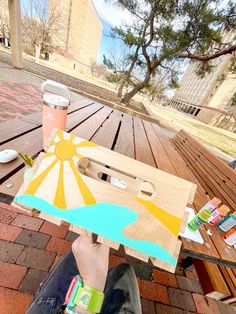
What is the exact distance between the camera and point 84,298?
686 millimetres

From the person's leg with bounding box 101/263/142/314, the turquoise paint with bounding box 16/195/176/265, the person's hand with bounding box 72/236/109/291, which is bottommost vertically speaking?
the person's leg with bounding box 101/263/142/314

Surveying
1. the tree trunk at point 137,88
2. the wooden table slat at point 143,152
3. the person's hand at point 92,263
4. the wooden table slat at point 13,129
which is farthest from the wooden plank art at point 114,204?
the tree trunk at point 137,88

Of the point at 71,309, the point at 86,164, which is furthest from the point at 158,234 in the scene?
the point at 71,309

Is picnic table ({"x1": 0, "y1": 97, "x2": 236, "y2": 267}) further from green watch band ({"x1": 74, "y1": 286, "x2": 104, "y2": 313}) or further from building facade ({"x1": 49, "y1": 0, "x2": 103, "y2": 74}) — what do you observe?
building facade ({"x1": 49, "y1": 0, "x2": 103, "y2": 74})

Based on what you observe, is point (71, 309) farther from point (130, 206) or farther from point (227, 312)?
point (227, 312)

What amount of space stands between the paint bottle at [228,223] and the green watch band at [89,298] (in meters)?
0.74

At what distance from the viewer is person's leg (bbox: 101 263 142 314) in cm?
85

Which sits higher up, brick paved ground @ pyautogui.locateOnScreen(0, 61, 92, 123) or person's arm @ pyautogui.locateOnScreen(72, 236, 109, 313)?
person's arm @ pyautogui.locateOnScreen(72, 236, 109, 313)

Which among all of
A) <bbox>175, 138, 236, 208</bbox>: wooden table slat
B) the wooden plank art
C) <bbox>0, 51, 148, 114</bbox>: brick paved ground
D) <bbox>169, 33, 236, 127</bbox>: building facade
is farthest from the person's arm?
<bbox>169, 33, 236, 127</bbox>: building facade

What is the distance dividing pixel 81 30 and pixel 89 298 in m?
65.8

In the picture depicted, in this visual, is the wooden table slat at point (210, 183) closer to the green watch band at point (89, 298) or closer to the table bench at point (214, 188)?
the table bench at point (214, 188)

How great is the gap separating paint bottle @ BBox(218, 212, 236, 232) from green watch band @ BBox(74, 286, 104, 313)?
74 centimetres

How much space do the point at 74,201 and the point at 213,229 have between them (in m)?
0.85

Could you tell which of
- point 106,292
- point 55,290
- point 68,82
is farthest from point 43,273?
point 68,82
